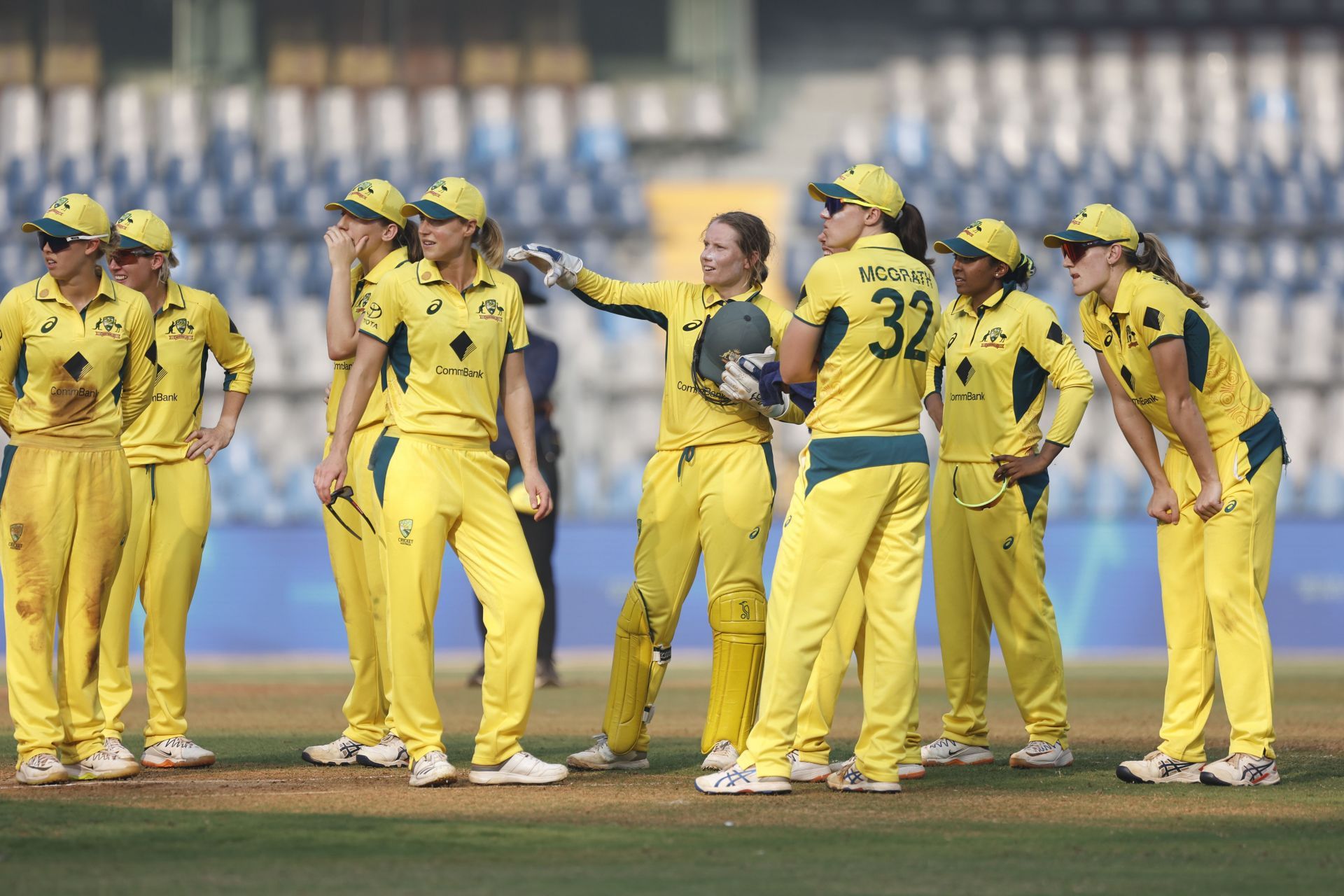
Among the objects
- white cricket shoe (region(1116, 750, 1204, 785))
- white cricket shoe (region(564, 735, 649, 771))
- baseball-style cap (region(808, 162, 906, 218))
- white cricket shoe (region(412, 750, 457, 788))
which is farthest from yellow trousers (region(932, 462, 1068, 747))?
white cricket shoe (region(412, 750, 457, 788))

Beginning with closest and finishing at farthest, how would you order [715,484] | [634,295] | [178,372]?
1. [715,484]
2. [634,295]
3. [178,372]

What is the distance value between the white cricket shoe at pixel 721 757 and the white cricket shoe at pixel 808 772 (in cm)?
27

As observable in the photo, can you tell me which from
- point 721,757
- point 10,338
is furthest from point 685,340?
point 10,338

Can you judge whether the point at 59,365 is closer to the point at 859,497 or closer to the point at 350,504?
the point at 350,504

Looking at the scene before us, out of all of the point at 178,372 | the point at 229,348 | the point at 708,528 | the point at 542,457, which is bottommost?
the point at 708,528

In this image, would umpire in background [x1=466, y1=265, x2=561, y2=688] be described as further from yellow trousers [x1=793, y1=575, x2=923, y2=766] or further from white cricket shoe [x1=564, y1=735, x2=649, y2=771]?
yellow trousers [x1=793, y1=575, x2=923, y2=766]

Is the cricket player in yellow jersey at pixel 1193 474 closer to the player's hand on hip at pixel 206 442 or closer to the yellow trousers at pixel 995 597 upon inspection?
the yellow trousers at pixel 995 597

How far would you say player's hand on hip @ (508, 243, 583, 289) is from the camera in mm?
7348

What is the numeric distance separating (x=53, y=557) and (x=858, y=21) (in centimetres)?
2002

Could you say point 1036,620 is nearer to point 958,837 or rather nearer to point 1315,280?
point 958,837

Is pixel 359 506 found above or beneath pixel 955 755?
above

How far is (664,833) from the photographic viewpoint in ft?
19.0

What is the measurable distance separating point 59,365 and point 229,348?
4.76 feet

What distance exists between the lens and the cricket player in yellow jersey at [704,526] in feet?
24.5
